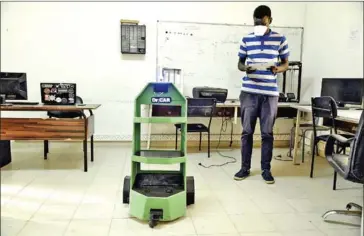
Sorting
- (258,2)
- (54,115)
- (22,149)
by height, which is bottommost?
(22,149)

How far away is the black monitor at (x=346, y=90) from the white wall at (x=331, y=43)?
0.73 feet

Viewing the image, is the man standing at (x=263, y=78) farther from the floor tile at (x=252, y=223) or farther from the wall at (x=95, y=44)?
the wall at (x=95, y=44)

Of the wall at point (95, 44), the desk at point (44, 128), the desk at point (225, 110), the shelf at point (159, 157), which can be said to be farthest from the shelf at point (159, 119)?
the wall at point (95, 44)

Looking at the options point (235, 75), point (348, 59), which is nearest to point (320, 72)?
point (348, 59)

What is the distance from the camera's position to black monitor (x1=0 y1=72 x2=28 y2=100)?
3242 mm

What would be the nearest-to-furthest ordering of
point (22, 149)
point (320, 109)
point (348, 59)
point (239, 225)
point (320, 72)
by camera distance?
1. point (239, 225)
2. point (320, 109)
3. point (348, 59)
4. point (22, 149)
5. point (320, 72)

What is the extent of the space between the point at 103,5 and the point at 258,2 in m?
2.32

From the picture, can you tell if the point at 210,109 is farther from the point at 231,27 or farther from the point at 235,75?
the point at 231,27

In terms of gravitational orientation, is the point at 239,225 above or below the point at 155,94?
below

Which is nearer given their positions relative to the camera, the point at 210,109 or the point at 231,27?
the point at 210,109

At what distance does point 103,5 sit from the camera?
184 inches

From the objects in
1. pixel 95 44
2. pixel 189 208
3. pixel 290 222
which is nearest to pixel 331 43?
pixel 290 222

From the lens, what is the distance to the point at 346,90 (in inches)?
152

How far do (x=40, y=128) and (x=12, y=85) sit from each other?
52 cm
